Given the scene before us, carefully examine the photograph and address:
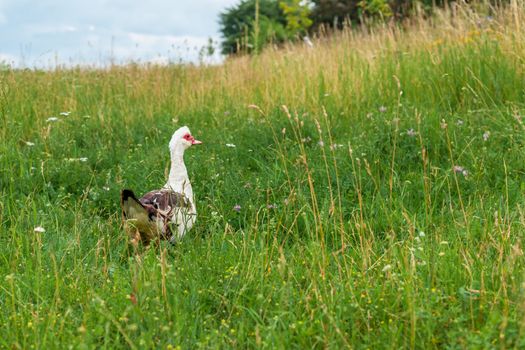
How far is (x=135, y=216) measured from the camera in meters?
3.95

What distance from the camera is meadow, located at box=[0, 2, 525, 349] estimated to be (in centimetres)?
279

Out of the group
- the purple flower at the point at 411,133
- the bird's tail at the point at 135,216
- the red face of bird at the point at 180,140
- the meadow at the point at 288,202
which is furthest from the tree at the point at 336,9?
the bird's tail at the point at 135,216

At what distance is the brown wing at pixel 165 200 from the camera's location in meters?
4.08

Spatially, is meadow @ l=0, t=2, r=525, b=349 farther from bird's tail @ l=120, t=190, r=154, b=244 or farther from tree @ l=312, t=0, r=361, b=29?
tree @ l=312, t=0, r=361, b=29

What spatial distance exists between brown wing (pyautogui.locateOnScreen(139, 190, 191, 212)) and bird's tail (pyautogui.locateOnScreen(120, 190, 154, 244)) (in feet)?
0.42

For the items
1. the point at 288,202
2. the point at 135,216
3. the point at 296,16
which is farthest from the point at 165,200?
the point at 296,16

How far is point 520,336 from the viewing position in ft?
8.02

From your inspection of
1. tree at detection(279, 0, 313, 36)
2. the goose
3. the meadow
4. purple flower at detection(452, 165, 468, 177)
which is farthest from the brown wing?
tree at detection(279, 0, 313, 36)

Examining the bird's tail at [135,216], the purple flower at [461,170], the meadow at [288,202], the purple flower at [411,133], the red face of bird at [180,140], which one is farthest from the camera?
the purple flower at [411,133]

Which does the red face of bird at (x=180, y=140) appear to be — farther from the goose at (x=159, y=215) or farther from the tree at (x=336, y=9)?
the tree at (x=336, y=9)

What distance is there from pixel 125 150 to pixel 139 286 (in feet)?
11.5

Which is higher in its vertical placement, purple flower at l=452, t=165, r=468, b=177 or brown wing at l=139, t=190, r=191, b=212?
brown wing at l=139, t=190, r=191, b=212

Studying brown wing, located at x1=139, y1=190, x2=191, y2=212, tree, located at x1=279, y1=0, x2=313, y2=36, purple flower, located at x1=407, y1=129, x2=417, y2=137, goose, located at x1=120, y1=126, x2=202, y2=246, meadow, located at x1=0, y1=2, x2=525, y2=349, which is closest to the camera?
meadow, located at x1=0, y1=2, x2=525, y2=349

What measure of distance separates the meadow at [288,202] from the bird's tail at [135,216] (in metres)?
0.17
